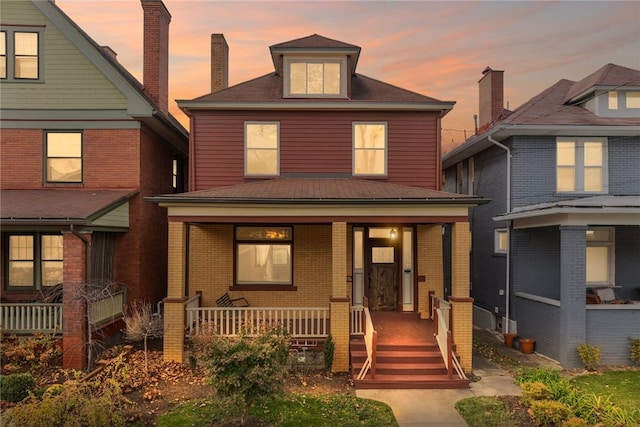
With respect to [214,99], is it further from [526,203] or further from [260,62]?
[526,203]

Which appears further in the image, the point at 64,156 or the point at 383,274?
the point at 383,274

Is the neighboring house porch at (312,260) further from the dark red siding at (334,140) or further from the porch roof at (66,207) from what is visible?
the porch roof at (66,207)

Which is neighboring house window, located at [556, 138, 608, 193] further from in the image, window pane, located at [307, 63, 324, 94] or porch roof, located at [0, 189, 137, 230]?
porch roof, located at [0, 189, 137, 230]

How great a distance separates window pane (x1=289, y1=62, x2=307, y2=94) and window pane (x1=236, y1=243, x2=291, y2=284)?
17.0 feet

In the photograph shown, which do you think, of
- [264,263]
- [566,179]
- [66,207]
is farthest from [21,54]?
[566,179]

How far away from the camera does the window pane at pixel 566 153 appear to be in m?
14.0

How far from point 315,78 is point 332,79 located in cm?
57

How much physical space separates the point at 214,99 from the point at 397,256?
7838 mm

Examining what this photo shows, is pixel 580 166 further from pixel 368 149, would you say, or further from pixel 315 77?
pixel 315 77

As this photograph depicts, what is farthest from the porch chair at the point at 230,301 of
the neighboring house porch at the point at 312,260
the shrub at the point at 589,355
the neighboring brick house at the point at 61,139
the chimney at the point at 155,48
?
the shrub at the point at 589,355

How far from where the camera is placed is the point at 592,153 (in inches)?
553

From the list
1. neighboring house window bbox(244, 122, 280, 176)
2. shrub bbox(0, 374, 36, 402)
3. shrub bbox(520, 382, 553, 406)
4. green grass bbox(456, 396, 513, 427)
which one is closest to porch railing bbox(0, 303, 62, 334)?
shrub bbox(0, 374, 36, 402)

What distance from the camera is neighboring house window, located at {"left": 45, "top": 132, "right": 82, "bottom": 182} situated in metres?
13.1

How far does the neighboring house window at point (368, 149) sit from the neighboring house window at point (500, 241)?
5629 mm
